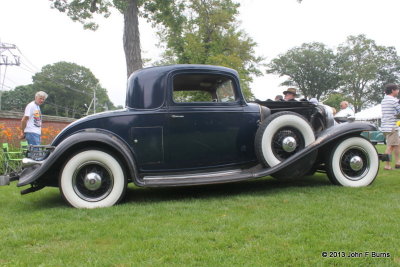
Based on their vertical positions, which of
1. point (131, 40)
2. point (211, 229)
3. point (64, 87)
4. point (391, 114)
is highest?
point (64, 87)

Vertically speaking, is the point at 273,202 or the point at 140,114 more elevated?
the point at 140,114

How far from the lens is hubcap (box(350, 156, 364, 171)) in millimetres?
4316

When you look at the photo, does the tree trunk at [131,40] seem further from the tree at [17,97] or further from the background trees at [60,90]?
the tree at [17,97]

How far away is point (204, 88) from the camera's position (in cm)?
472

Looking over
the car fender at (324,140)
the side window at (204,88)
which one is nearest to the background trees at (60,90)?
the side window at (204,88)

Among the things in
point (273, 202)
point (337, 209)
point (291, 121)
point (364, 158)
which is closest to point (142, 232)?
point (273, 202)

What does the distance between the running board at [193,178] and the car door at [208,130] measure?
0.46 feet

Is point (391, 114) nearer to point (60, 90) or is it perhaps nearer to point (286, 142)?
point (286, 142)

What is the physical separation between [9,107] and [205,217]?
7651cm

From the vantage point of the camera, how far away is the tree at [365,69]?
43.6 metres

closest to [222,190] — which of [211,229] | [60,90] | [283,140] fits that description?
[283,140]

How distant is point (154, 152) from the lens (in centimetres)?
389

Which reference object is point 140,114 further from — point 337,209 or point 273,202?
point 337,209

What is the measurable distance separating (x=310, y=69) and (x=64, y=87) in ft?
159
